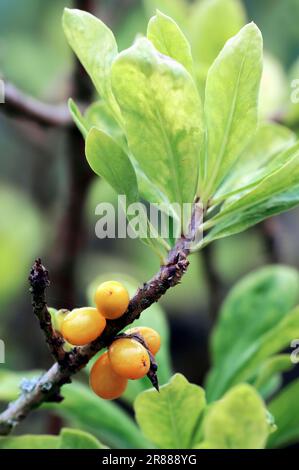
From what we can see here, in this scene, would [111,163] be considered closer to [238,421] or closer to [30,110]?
[238,421]

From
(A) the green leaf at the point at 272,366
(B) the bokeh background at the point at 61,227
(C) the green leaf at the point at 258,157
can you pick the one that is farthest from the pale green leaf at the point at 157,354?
(B) the bokeh background at the point at 61,227

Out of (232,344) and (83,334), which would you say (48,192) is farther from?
(83,334)

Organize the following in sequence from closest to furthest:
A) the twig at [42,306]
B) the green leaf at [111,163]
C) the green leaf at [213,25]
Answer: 1. the twig at [42,306]
2. the green leaf at [111,163]
3. the green leaf at [213,25]

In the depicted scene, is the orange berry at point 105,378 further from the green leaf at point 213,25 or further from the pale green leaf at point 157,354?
the green leaf at point 213,25

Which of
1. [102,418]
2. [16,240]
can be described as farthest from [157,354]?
[16,240]

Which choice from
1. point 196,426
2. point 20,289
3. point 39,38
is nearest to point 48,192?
point 20,289

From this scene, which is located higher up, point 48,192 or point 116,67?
point 116,67

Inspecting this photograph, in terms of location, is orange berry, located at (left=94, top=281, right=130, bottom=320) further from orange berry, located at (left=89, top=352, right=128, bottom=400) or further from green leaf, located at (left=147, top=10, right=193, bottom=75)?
green leaf, located at (left=147, top=10, right=193, bottom=75)
